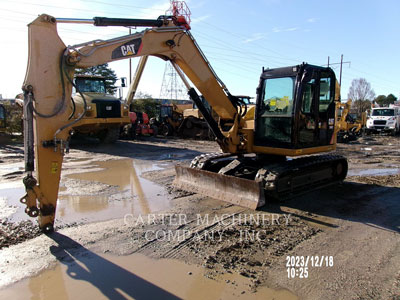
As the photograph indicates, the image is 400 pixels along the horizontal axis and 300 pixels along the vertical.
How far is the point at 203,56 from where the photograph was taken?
628 centimetres

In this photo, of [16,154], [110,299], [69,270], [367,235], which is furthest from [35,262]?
[16,154]

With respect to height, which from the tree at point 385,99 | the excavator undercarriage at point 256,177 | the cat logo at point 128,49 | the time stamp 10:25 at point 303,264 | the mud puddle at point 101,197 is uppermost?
the tree at point 385,99

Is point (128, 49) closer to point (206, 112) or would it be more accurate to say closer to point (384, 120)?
point (206, 112)

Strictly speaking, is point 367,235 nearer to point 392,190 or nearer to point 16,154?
point 392,190

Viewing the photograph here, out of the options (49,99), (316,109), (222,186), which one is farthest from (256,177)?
(49,99)

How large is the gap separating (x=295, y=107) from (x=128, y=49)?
3106mm

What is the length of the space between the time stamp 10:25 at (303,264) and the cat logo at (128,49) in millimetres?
3748

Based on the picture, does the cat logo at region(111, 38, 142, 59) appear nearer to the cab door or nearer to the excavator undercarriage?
the excavator undercarriage

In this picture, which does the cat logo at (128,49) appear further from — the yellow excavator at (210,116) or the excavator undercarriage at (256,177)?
the excavator undercarriage at (256,177)

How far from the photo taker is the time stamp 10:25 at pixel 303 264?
339 centimetres

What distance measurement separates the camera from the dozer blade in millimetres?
5445

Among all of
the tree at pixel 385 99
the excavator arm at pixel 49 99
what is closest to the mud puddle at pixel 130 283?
the excavator arm at pixel 49 99

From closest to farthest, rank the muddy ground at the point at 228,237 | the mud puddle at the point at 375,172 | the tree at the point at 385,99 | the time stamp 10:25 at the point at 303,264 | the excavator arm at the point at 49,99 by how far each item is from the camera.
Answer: the muddy ground at the point at 228,237 → the time stamp 10:25 at the point at 303,264 → the excavator arm at the point at 49,99 → the mud puddle at the point at 375,172 → the tree at the point at 385,99

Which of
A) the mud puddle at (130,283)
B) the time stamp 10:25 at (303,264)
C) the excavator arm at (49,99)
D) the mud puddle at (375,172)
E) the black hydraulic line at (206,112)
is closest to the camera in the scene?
the mud puddle at (130,283)
